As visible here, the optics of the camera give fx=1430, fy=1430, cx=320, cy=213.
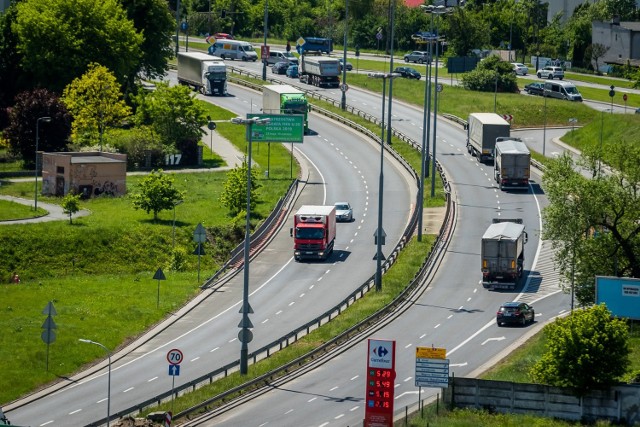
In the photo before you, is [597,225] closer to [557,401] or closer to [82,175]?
[557,401]

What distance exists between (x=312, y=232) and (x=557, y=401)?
121ft

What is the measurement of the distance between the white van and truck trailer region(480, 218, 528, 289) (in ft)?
303

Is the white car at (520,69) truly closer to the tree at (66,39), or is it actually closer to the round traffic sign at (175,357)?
the tree at (66,39)

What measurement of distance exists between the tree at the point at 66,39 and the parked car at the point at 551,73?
182 ft

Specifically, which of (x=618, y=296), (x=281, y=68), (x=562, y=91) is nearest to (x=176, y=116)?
(x=281, y=68)

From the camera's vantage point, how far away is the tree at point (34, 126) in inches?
4857

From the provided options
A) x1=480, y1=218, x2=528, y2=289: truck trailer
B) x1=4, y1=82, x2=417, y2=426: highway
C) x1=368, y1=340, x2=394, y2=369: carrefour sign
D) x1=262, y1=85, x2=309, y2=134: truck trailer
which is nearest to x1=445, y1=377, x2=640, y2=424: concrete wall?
x1=368, y1=340, x2=394, y2=369: carrefour sign

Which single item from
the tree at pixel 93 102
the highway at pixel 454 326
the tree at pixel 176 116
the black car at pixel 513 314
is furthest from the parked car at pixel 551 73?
the black car at pixel 513 314

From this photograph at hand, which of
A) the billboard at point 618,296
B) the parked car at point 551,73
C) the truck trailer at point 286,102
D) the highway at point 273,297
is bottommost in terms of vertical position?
the highway at point 273,297

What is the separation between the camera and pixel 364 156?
128m

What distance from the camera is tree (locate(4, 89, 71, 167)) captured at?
123m

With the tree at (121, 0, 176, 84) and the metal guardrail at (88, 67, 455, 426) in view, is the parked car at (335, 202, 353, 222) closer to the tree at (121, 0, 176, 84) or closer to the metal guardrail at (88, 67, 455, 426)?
the metal guardrail at (88, 67, 455, 426)

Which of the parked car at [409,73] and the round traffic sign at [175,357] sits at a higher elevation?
the parked car at [409,73]

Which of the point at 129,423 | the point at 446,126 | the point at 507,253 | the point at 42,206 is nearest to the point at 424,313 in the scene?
the point at 507,253
